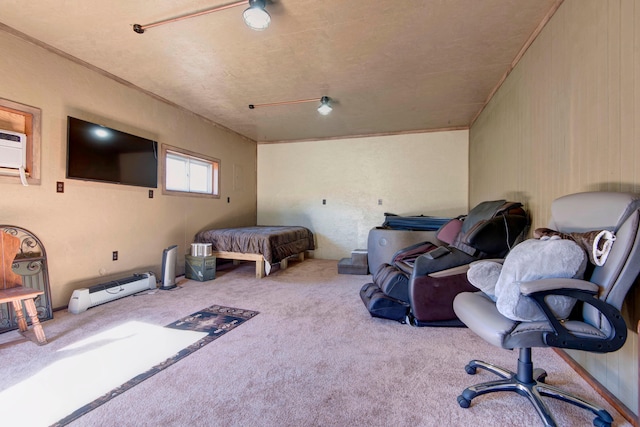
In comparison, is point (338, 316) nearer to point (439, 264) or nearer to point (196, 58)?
point (439, 264)

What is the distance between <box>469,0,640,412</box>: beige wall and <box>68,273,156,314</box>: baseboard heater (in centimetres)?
410

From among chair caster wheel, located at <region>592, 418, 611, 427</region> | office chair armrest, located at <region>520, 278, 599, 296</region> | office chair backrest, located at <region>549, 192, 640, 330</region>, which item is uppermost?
office chair backrest, located at <region>549, 192, 640, 330</region>

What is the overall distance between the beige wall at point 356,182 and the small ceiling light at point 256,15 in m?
3.73

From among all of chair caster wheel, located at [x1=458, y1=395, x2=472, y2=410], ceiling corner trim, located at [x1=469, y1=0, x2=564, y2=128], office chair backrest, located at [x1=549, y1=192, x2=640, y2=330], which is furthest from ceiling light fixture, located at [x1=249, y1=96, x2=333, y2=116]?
chair caster wheel, located at [x1=458, y1=395, x2=472, y2=410]

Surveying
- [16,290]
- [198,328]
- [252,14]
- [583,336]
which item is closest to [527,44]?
[252,14]

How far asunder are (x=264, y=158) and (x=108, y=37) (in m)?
3.77

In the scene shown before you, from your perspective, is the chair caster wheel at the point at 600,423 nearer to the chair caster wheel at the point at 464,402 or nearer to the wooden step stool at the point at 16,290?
the chair caster wheel at the point at 464,402

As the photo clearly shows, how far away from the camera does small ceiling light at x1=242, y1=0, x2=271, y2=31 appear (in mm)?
1982

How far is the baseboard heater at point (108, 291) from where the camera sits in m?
2.74

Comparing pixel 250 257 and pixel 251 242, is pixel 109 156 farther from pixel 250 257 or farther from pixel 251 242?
pixel 250 257

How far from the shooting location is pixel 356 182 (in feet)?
18.5

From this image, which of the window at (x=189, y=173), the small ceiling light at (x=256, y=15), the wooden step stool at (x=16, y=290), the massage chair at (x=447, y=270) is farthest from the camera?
the window at (x=189, y=173)

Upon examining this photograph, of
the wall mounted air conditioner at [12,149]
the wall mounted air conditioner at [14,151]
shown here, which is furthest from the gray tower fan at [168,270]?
the wall mounted air conditioner at [12,149]

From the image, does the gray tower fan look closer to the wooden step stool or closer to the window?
the window
